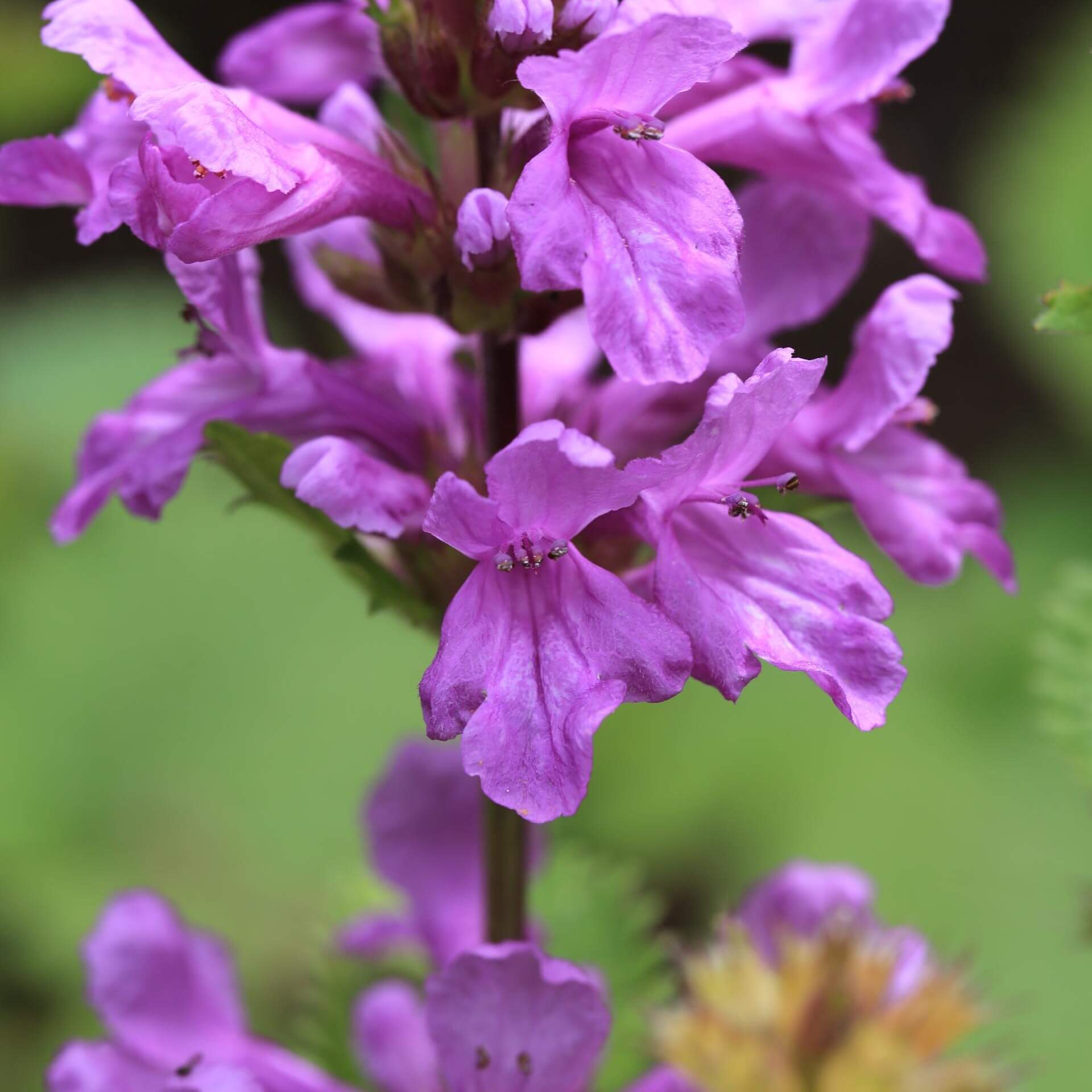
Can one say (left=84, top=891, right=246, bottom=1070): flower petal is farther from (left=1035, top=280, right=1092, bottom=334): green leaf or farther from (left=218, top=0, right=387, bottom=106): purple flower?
(left=1035, top=280, right=1092, bottom=334): green leaf

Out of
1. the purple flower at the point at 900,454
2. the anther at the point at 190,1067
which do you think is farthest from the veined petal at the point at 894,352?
the anther at the point at 190,1067

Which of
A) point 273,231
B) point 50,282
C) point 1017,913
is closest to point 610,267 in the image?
point 273,231

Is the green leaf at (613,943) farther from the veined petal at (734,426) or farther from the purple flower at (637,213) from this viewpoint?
the purple flower at (637,213)

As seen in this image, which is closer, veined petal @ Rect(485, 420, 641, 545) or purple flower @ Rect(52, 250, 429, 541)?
veined petal @ Rect(485, 420, 641, 545)

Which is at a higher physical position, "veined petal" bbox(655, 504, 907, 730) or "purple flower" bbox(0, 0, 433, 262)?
"purple flower" bbox(0, 0, 433, 262)

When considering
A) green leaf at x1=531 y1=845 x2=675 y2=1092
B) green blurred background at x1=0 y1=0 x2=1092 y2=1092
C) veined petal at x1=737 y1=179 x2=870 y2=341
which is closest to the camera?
veined petal at x1=737 y1=179 x2=870 y2=341

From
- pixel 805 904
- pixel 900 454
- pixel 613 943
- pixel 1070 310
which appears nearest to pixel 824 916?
pixel 805 904

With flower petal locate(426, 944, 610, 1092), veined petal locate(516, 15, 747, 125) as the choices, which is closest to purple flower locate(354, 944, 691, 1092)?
flower petal locate(426, 944, 610, 1092)

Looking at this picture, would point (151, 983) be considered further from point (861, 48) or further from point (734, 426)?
point (861, 48)
